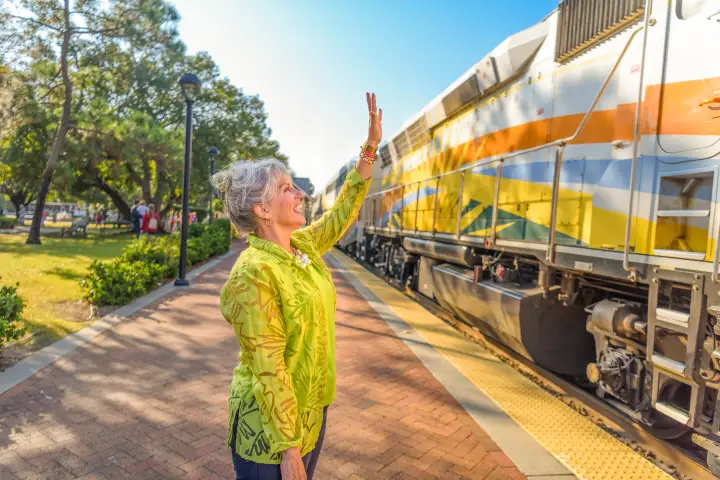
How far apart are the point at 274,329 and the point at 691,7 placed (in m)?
3.91

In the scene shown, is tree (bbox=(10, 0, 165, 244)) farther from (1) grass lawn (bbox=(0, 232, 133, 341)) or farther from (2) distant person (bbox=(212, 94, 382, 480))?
(2) distant person (bbox=(212, 94, 382, 480))

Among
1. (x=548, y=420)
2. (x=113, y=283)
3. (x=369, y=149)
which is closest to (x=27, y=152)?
(x=113, y=283)

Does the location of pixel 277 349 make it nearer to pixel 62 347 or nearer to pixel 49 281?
pixel 62 347

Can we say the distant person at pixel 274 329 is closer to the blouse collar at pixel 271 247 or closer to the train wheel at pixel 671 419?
the blouse collar at pixel 271 247

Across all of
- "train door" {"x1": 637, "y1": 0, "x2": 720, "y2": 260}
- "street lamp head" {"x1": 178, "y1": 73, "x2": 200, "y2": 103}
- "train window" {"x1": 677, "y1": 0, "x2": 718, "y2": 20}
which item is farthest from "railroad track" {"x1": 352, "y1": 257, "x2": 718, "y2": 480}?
"street lamp head" {"x1": 178, "y1": 73, "x2": 200, "y2": 103}

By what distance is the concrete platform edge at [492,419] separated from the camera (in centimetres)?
347

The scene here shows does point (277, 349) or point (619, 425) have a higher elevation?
point (277, 349)

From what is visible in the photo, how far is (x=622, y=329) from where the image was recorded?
4023mm

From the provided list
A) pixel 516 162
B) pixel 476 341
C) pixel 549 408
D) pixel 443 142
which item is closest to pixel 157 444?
pixel 549 408

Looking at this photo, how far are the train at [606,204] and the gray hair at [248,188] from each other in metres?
2.75

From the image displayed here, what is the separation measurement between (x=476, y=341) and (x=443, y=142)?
3490 millimetres

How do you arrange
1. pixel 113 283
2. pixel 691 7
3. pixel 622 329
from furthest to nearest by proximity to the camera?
pixel 113 283, pixel 622 329, pixel 691 7

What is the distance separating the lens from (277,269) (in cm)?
177

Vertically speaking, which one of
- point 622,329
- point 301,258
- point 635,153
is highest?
point 635,153
